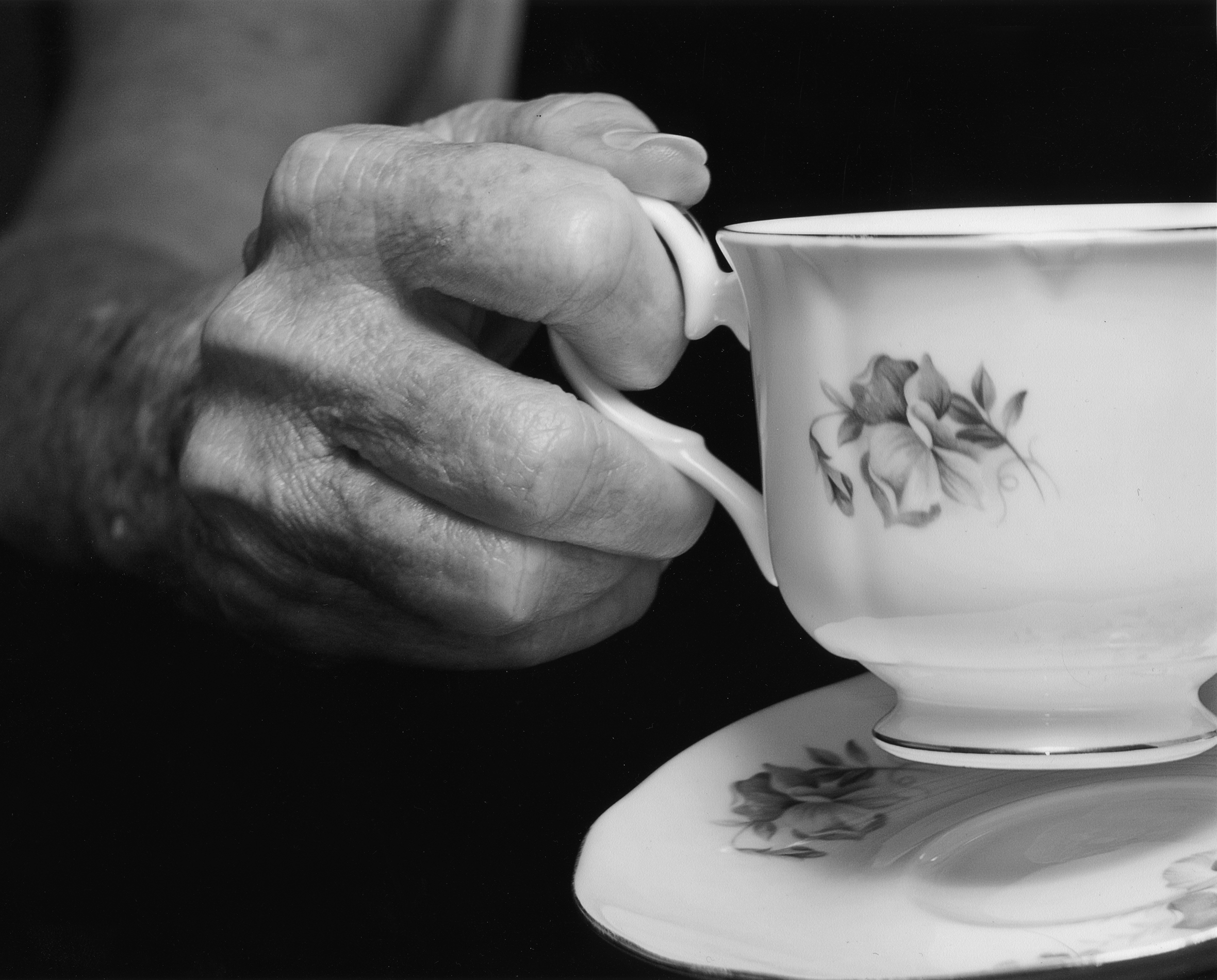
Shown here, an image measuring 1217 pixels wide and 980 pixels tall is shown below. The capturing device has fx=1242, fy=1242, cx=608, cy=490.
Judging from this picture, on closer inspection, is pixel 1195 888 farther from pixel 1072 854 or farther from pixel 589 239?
pixel 589 239

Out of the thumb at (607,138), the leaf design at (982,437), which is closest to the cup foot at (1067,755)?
the leaf design at (982,437)

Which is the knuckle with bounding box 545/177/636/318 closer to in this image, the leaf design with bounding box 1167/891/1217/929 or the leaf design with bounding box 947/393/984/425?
the leaf design with bounding box 947/393/984/425

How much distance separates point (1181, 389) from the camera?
0.37 metres

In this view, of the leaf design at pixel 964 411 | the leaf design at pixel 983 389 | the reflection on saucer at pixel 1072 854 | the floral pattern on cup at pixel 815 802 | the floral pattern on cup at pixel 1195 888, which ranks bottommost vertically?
the floral pattern on cup at pixel 815 802

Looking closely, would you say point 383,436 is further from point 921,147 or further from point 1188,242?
point 921,147

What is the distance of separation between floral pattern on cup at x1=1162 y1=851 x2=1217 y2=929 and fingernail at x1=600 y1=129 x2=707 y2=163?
302 mm

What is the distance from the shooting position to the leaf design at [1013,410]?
0.37 metres

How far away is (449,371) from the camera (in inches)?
19.5

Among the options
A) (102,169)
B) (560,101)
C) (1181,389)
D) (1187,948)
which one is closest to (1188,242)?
(1181,389)

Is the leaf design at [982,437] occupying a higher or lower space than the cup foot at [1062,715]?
higher

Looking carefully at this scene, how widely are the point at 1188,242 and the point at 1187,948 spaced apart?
0.19 meters

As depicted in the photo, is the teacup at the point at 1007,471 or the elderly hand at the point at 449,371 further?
the elderly hand at the point at 449,371

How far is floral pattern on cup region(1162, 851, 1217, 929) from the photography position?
0.34 meters

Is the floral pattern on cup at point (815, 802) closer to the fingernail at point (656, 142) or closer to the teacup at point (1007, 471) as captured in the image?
the teacup at point (1007, 471)
